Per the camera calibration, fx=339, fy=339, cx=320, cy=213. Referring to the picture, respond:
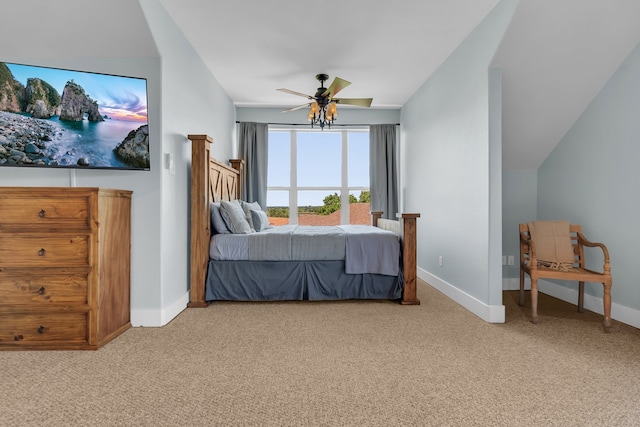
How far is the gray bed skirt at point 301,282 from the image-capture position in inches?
133

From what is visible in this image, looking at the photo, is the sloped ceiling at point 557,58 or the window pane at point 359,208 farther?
the window pane at point 359,208

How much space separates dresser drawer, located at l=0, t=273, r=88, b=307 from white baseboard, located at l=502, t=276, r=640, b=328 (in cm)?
407

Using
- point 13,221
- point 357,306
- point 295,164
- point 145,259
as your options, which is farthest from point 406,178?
point 13,221

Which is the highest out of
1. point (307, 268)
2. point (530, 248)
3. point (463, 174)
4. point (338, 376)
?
point (463, 174)

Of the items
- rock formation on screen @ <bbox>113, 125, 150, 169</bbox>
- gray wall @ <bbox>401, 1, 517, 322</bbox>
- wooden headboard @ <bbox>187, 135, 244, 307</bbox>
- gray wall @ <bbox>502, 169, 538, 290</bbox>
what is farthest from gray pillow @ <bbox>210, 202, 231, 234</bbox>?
gray wall @ <bbox>502, 169, 538, 290</bbox>

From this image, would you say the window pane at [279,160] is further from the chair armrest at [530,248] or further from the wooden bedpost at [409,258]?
the chair armrest at [530,248]

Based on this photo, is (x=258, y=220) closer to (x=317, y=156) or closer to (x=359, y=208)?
(x=317, y=156)

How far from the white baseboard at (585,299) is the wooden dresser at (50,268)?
3.98 meters

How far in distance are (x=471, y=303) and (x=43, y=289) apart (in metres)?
3.35

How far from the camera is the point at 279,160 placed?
231 inches

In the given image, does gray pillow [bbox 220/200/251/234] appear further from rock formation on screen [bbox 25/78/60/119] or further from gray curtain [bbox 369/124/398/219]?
gray curtain [bbox 369/124/398/219]

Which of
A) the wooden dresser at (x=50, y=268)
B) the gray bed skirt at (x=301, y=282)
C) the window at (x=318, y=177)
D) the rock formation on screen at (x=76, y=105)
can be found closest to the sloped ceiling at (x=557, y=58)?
the gray bed skirt at (x=301, y=282)

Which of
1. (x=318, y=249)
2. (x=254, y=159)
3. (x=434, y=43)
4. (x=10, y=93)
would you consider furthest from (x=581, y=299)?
(x=10, y=93)

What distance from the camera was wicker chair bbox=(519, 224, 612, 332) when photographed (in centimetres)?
258
